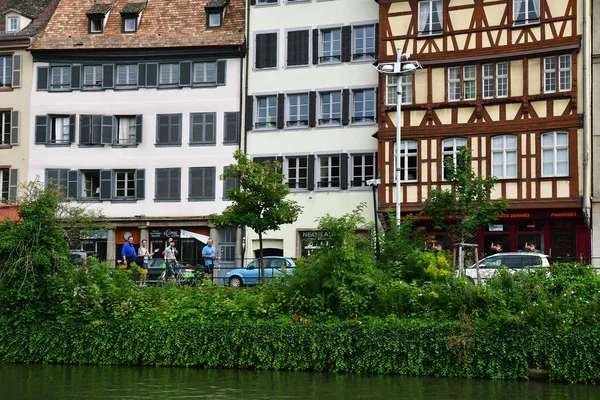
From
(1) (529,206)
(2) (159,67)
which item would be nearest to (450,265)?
(1) (529,206)

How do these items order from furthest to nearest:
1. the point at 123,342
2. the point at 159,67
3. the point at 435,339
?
the point at 159,67 < the point at 123,342 < the point at 435,339

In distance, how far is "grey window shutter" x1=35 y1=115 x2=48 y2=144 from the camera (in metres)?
47.8

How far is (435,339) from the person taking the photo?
77.5 feet

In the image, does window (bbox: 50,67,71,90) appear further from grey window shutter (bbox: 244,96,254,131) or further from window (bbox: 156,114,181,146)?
grey window shutter (bbox: 244,96,254,131)

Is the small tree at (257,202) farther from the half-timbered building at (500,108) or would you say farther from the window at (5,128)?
the window at (5,128)

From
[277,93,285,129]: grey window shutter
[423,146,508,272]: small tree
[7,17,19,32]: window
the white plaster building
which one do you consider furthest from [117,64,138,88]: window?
[423,146,508,272]: small tree

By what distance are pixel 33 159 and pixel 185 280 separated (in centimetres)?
2046

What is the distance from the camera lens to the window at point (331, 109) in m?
45.0

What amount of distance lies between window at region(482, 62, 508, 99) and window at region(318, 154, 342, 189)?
753 centimetres

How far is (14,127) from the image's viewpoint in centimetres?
4791

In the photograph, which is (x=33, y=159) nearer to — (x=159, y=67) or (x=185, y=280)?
(x=159, y=67)

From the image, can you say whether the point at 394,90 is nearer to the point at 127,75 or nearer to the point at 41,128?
the point at 127,75

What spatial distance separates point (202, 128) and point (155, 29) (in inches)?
214

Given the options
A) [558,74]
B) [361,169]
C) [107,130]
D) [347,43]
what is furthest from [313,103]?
[558,74]
